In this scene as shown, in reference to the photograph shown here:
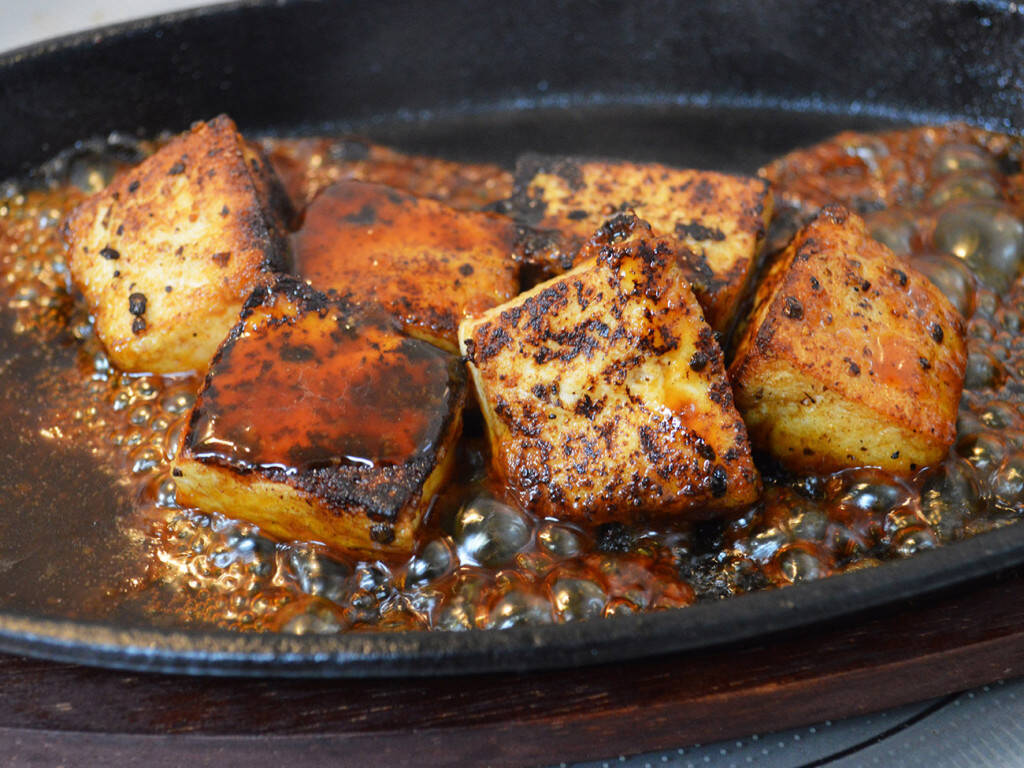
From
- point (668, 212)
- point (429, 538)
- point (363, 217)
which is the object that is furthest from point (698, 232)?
point (429, 538)

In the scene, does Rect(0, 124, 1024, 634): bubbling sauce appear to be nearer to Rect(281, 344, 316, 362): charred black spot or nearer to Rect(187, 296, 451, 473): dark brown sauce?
Rect(187, 296, 451, 473): dark brown sauce

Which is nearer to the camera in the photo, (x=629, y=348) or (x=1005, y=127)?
(x=629, y=348)

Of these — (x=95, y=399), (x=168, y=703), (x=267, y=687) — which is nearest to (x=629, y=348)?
(x=267, y=687)

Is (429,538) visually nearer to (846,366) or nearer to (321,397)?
(321,397)

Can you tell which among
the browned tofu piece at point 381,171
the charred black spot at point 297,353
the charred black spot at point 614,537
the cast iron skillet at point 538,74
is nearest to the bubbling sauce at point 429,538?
the charred black spot at point 614,537

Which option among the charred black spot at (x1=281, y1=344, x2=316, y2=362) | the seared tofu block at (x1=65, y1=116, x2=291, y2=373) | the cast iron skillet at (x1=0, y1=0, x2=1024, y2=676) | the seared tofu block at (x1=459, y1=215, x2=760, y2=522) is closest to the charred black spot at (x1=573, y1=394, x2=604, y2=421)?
the seared tofu block at (x1=459, y1=215, x2=760, y2=522)

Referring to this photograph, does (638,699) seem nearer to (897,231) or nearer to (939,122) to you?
(897,231)

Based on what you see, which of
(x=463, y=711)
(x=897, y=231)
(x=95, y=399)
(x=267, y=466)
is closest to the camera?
(x=463, y=711)

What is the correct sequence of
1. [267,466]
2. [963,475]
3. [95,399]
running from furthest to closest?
1. [95,399]
2. [963,475]
3. [267,466]

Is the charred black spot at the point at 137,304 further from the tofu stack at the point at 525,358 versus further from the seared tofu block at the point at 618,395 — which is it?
the seared tofu block at the point at 618,395
